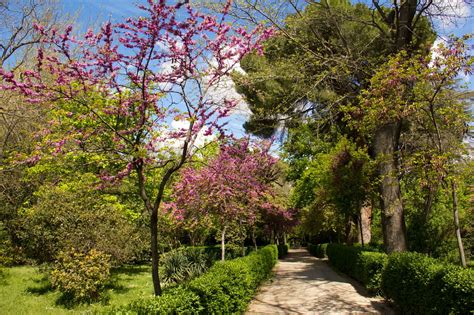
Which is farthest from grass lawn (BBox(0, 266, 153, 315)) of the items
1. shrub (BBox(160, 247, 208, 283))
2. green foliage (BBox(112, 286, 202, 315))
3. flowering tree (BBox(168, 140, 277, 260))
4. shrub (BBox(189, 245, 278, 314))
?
green foliage (BBox(112, 286, 202, 315))

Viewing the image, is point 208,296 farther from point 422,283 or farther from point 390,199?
point 390,199

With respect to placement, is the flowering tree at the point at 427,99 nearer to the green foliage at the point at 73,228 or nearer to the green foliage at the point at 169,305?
the green foliage at the point at 169,305

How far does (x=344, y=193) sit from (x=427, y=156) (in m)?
6.49

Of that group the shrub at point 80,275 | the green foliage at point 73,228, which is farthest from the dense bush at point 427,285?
the green foliage at point 73,228

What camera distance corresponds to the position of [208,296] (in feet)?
17.9

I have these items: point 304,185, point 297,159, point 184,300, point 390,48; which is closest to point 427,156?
point 390,48

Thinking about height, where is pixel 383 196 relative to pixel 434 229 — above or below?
above

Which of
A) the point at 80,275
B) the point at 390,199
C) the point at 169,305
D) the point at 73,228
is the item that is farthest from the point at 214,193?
the point at 169,305

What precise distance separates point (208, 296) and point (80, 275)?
649 cm

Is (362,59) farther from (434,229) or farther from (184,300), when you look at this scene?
(184,300)

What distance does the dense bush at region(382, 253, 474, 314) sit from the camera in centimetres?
464

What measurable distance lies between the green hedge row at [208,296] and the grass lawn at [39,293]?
315cm

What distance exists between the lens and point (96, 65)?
5059 mm

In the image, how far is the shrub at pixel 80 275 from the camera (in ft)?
33.4
